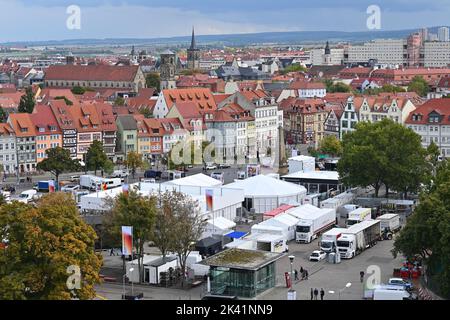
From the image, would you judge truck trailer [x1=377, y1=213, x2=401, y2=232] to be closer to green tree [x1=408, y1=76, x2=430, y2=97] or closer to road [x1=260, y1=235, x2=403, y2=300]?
road [x1=260, y1=235, x2=403, y2=300]

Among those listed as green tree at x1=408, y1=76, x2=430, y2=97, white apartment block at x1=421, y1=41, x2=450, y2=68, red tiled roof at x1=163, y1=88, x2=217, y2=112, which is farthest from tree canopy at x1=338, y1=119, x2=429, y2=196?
white apartment block at x1=421, y1=41, x2=450, y2=68

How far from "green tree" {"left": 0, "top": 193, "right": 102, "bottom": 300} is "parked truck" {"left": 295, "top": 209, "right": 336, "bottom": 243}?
13902mm

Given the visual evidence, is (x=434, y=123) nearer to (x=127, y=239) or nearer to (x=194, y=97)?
(x=194, y=97)

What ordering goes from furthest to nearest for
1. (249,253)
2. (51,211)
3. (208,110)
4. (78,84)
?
(78,84) < (208,110) < (249,253) < (51,211)

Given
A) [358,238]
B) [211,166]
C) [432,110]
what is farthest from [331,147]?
[358,238]

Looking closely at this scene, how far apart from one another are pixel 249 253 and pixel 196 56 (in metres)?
165

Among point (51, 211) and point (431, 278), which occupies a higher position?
point (51, 211)

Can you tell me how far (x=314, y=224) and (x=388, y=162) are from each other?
9522mm

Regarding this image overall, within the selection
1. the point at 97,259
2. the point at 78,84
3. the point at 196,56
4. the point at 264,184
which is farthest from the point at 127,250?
the point at 196,56

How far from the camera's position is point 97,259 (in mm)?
26500

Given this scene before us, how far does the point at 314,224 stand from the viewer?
3941 cm

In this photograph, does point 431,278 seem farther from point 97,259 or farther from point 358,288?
point 97,259

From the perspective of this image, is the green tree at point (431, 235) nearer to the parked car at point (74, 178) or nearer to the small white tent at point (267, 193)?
the small white tent at point (267, 193)

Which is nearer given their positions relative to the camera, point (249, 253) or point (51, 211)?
point (51, 211)
